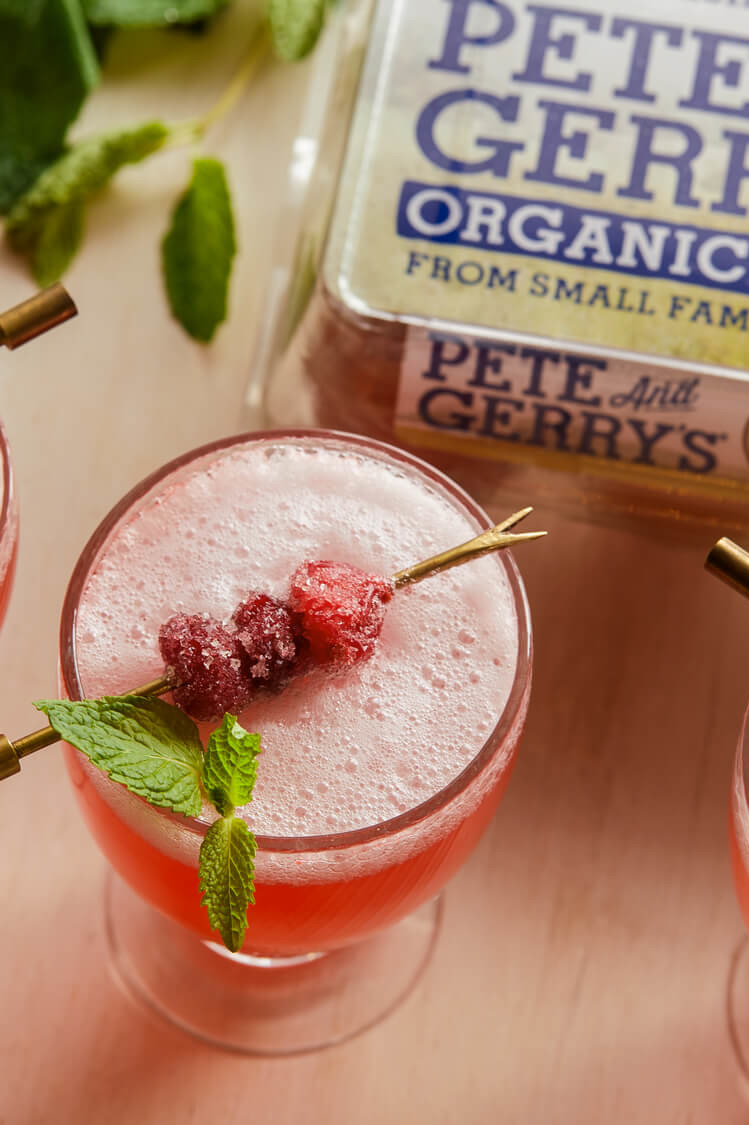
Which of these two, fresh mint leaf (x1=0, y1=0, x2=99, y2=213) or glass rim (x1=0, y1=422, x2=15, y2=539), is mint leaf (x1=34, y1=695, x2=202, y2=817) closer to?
glass rim (x1=0, y1=422, x2=15, y2=539)

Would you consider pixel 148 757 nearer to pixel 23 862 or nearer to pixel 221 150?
pixel 23 862

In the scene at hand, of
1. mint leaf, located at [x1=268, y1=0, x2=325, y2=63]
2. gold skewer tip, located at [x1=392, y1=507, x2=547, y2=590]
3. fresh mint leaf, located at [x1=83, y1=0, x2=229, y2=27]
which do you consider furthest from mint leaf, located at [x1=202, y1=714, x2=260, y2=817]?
fresh mint leaf, located at [x1=83, y1=0, x2=229, y2=27]

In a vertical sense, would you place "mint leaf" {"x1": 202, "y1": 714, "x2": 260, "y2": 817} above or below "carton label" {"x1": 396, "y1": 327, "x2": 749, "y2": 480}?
above

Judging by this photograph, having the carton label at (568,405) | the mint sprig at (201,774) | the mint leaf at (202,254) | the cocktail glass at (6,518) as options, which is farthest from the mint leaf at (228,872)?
the mint leaf at (202,254)

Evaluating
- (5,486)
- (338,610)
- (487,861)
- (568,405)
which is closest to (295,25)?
(568,405)

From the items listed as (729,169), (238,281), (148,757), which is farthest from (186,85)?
(148,757)

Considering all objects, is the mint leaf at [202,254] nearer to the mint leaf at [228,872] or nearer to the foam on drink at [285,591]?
the foam on drink at [285,591]

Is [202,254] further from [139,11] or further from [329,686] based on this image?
[329,686]
